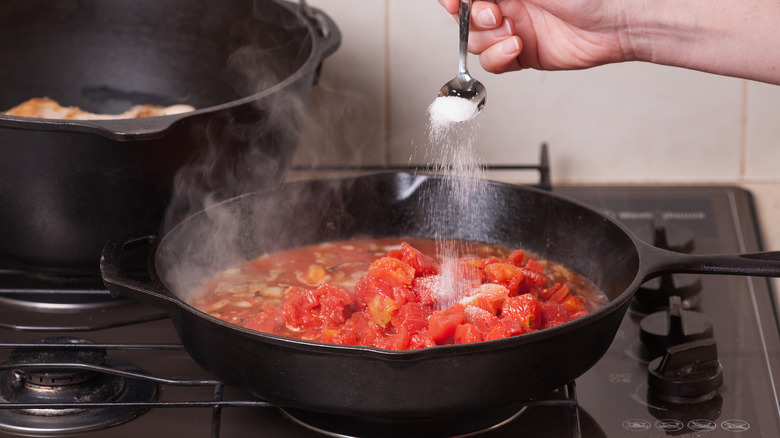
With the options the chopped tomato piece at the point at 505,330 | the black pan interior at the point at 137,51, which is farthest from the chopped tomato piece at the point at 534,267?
the black pan interior at the point at 137,51

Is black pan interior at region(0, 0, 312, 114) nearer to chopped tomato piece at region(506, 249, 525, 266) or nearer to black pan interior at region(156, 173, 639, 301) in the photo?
black pan interior at region(156, 173, 639, 301)

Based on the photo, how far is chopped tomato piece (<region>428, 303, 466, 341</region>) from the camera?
1063 millimetres

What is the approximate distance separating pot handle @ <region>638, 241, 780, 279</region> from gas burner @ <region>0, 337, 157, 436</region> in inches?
26.8

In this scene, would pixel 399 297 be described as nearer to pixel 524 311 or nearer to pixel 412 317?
pixel 412 317

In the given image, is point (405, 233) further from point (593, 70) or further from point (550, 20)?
point (593, 70)

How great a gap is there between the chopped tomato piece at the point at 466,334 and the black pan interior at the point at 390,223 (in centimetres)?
32

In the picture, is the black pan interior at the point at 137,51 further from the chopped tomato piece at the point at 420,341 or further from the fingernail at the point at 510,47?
the chopped tomato piece at the point at 420,341

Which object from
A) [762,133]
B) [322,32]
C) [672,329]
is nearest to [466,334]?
[672,329]

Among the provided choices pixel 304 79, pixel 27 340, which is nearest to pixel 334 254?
pixel 304 79

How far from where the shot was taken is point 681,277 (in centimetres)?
148

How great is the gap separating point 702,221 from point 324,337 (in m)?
0.95

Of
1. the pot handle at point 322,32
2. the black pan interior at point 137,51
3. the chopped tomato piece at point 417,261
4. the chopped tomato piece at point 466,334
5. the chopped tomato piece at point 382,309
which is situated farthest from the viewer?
the black pan interior at point 137,51

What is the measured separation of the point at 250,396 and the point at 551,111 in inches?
41.0

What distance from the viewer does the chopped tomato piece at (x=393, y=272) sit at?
121 centimetres
